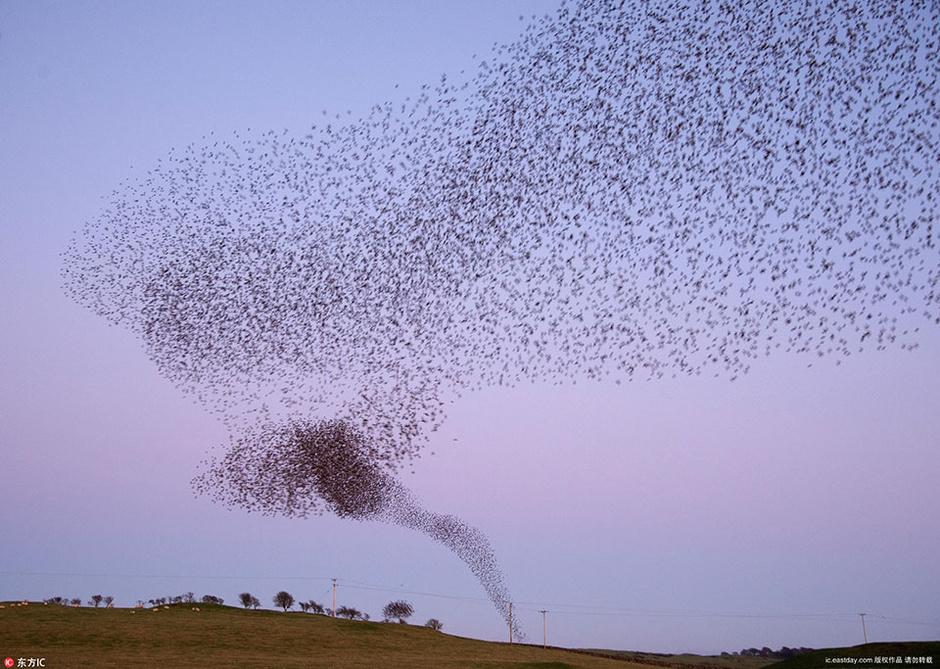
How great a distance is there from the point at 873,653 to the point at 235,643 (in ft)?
128

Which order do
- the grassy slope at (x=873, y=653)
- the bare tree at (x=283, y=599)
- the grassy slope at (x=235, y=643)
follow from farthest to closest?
1. the bare tree at (x=283, y=599)
2. the grassy slope at (x=873, y=653)
3. the grassy slope at (x=235, y=643)

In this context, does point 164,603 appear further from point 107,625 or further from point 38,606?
point 107,625

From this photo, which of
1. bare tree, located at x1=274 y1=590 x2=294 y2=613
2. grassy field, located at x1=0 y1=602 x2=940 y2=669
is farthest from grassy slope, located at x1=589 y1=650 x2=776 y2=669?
bare tree, located at x1=274 y1=590 x2=294 y2=613

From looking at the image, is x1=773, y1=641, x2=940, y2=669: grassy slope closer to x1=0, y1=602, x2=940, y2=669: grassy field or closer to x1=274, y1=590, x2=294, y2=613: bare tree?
x1=0, y1=602, x2=940, y2=669: grassy field

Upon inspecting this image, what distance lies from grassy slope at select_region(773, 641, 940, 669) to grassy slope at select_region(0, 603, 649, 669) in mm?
10481

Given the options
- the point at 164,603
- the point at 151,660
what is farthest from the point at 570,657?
the point at 164,603

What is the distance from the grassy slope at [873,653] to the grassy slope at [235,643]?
10.5 m

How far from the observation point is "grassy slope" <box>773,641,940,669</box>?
52.6 m

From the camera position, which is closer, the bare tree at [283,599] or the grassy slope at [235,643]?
the grassy slope at [235,643]

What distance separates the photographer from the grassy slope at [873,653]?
52.6 m

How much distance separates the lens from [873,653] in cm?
5478

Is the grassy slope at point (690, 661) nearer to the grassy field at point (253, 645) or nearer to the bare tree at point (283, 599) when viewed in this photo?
the grassy field at point (253, 645)

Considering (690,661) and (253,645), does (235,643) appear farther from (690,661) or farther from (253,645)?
(690,661)

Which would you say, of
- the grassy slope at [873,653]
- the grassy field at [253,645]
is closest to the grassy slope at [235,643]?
the grassy field at [253,645]
